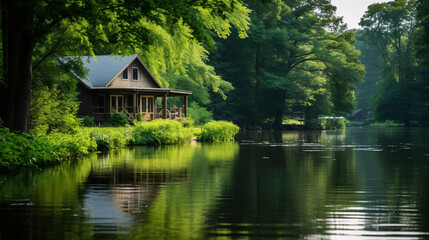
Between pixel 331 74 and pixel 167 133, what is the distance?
150ft

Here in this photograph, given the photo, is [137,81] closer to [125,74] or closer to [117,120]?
[125,74]

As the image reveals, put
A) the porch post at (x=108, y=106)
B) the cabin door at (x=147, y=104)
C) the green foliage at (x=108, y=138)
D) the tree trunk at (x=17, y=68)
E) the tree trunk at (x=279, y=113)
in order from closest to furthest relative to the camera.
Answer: the tree trunk at (x=17, y=68) < the green foliage at (x=108, y=138) < the porch post at (x=108, y=106) < the cabin door at (x=147, y=104) < the tree trunk at (x=279, y=113)

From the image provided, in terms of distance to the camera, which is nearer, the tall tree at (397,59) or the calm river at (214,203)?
the calm river at (214,203)

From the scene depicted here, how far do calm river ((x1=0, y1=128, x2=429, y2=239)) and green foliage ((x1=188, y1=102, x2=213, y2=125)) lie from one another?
45574 mm

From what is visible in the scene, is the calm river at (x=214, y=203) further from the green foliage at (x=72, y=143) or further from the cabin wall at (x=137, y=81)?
the cabin wall at (x=137, y=81)

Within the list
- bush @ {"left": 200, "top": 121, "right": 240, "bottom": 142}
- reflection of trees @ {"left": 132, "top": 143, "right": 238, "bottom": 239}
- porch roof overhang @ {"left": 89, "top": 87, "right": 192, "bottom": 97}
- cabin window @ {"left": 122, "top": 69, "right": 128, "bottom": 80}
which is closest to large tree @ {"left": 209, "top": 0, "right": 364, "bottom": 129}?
porch roof overhang @ {"left": 89, "top": 87, "right": 192, "bottom": 97}

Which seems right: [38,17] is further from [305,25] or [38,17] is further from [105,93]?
[305,25]

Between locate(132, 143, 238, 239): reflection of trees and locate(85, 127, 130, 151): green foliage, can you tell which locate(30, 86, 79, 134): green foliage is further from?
locate(132, 143, 238, 239): reflection of trees

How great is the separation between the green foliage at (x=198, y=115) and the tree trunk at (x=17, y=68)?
43208 mm

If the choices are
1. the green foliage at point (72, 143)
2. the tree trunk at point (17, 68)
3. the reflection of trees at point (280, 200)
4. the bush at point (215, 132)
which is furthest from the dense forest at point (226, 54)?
the reflection of trees at point (280, 200)

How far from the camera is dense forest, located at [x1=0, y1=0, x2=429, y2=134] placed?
22219 millimetres

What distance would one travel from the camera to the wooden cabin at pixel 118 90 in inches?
2153

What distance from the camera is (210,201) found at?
12133mm

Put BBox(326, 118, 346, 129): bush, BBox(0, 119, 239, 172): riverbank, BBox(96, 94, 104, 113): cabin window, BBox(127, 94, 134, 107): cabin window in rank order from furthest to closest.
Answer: BBox(326, 118, 346, 129): bush → BBox(127, 94, 134, 107): cabin window → BBox(96, 94, 104, 113): cabin window → BBox(0, 119, 239, 172): riverbank
